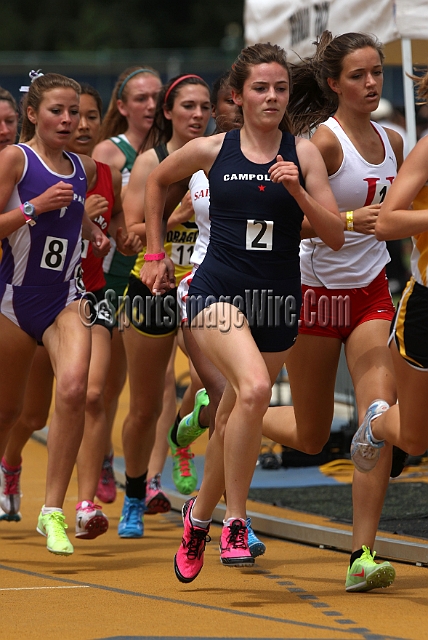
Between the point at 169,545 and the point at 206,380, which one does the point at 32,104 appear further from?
the point at 169,545

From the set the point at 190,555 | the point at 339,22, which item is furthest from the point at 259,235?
the point at 339,22

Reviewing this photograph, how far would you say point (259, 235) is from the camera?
5.44 meters

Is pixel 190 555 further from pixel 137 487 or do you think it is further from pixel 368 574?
pixel 137 487

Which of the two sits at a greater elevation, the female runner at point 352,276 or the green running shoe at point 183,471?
the female runner at point 352,276

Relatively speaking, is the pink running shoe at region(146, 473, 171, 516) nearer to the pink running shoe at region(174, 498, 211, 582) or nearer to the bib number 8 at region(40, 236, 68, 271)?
the bib number 8 at region(40, 236, 68, 271)

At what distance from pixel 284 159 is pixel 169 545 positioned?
2.75 metres

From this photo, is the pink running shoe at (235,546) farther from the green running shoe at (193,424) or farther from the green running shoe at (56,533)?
the green running shoe at (193,424)

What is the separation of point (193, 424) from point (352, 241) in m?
1.88

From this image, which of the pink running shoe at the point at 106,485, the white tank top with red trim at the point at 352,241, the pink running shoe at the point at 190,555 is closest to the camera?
the pink running shoe at the point at 190,555

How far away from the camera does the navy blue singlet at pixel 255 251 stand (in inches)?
214

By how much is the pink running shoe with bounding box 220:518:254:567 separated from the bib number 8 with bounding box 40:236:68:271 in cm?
195

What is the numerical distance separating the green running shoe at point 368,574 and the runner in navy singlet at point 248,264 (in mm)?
537

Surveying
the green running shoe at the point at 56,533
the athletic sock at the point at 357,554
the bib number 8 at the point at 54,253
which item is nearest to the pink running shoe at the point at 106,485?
the green running shoe at the point at 56,533

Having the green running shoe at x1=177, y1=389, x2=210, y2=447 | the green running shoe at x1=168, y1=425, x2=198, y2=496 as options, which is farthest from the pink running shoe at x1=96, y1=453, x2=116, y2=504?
the green running shoe at x1=177, y1=389, x2=210, y2=447
